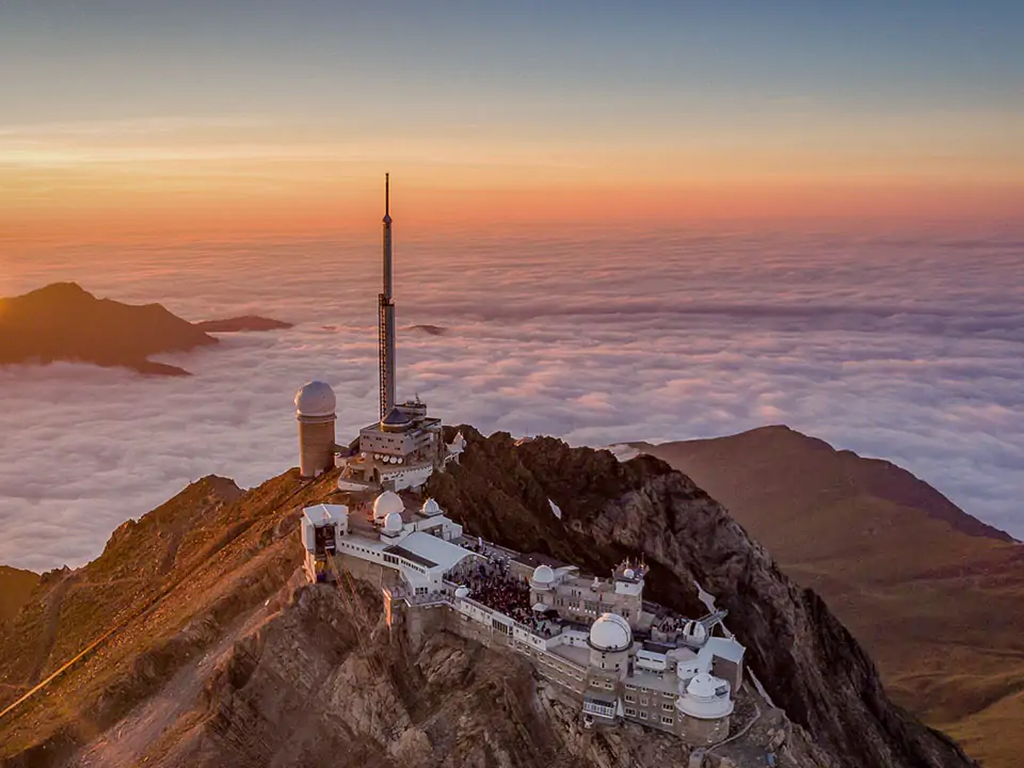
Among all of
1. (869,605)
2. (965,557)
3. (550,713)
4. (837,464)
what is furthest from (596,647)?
(837,464)

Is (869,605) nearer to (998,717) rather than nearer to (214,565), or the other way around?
(998,717)

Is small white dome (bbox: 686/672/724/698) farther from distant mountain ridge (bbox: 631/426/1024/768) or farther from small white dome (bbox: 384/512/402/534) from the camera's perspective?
distant mountain ridge (bbox: 631/426/1024/768)

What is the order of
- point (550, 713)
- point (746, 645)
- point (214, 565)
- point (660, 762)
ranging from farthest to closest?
1. point (214, 565)
2. point (746, 645)
3. point (550, 713)
4. point (660, 762)

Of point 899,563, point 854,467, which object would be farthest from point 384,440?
point 854,467

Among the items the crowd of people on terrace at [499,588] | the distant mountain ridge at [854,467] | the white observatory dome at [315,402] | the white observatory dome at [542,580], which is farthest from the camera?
the distant mountain ridge at [854,467]

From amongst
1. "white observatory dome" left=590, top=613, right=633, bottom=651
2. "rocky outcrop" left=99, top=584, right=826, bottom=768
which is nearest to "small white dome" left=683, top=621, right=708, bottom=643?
"white observatory dome" left=590, top=613, right=633, bottom=651

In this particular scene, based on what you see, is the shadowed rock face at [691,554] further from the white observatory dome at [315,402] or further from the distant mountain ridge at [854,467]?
the distant mountain ridge at [854,467]

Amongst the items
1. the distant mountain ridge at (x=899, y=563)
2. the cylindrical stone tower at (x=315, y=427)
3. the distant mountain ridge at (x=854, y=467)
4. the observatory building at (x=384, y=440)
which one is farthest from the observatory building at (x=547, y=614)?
the distant mountain ridge at (x=854, y=467)
